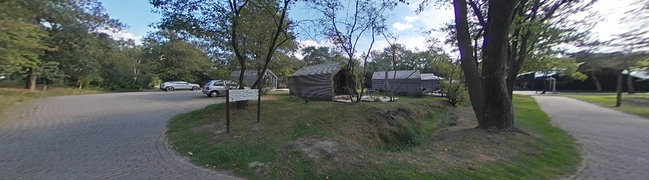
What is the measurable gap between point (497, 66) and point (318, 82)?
931 cm

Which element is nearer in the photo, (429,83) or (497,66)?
→ (497,66)

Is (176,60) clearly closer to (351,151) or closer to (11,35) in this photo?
(11,35)

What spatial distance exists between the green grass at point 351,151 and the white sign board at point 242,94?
0.74 metres

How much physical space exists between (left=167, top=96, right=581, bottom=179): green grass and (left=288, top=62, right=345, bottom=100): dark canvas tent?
5631 mm

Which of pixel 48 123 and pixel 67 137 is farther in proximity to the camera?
pixel 48 123

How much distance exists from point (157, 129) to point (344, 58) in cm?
755

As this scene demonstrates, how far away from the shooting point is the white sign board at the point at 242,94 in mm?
6035

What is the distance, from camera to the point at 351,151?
4.62 metres

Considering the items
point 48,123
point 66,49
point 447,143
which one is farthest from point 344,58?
point 66,49

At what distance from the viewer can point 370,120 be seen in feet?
28.1

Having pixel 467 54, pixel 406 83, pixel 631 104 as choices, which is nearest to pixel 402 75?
pixel 406 83

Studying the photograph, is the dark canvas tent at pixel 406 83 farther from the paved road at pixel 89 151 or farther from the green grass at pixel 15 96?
the green grass at pixel 15 96

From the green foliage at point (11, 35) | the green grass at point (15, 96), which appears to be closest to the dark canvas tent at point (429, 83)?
the green foliage at point (11, 35)

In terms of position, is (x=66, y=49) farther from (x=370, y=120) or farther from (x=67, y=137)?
(x=370, y=120)
